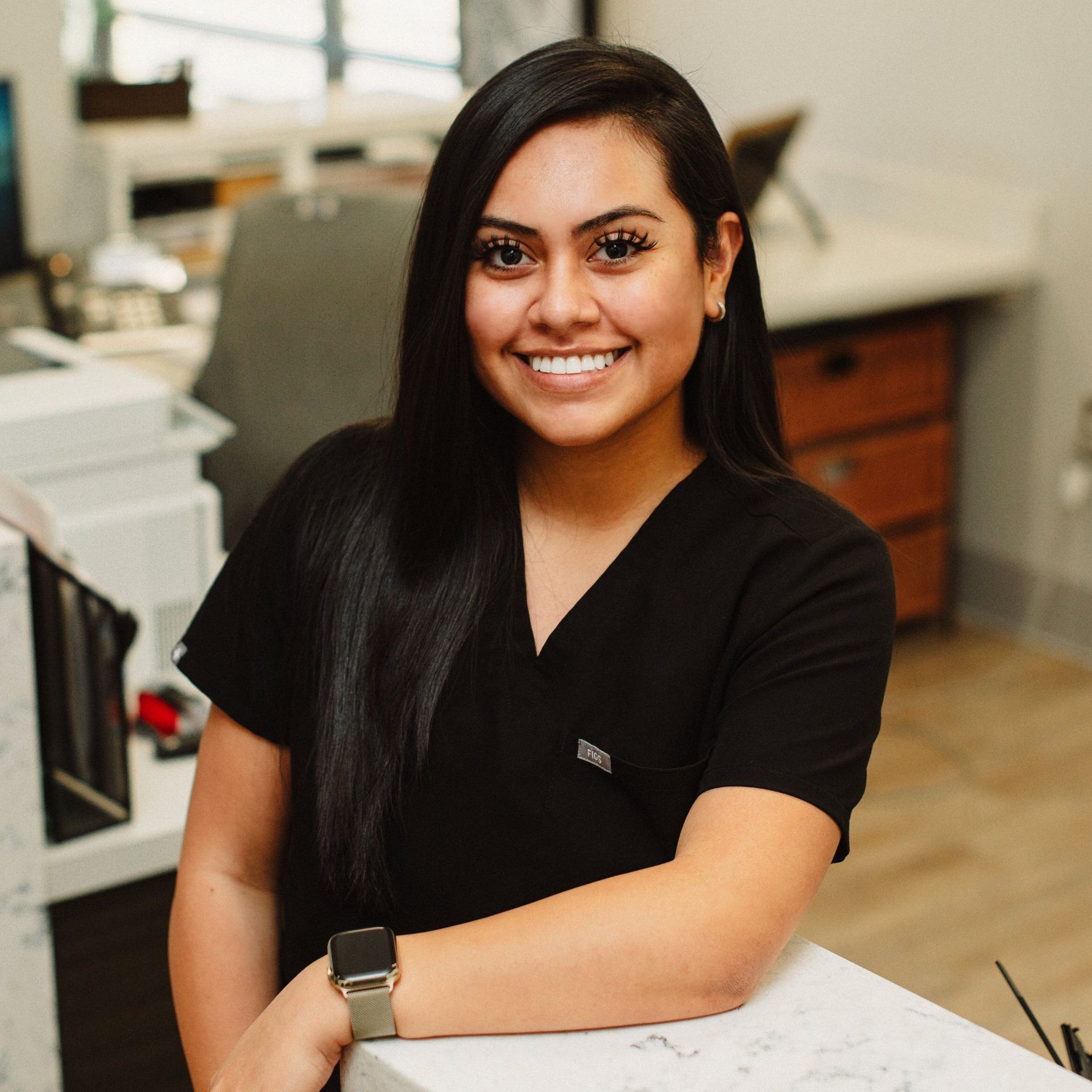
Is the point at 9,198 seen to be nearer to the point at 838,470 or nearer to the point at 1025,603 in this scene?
the point at 838,470

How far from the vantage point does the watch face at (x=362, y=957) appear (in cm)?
79

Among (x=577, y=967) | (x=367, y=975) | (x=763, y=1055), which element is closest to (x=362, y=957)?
(x=367, y=975)

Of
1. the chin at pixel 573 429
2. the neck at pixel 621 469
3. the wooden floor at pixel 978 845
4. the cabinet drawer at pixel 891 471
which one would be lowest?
the wooden floor at pixel 978 845

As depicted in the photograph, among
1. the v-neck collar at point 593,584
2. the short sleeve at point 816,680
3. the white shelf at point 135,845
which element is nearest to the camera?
the short sleeve at point 816,680

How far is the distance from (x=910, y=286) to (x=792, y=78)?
0.87m

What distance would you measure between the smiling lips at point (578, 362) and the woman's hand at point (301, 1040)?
0.40m

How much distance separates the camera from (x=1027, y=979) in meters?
2.04

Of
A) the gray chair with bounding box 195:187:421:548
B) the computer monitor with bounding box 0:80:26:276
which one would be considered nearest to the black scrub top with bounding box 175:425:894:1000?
the gray chair with bounding box 195:187:421:548

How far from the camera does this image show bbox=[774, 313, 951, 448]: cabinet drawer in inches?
114

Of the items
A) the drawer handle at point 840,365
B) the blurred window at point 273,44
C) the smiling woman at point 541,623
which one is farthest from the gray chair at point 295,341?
the blurred window at point 273,44

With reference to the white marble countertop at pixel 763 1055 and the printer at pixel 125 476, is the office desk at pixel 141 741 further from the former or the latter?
the printer at pixel 125 476

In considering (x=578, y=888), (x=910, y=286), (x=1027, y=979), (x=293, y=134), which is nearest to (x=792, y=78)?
(x=910, y=286)

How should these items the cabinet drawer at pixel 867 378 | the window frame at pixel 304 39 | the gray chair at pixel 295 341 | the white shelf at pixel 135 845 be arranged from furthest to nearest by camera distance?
1. the window frame at pixel 304 39
2. the cabinet drawer at pixel 867 378
3. the gray chair at pixel 295 341
4. the white shelf at pixel 135 845

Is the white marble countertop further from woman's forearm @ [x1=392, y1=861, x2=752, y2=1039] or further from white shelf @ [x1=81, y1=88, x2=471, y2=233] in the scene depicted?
white shelf @ [x1=81, y1=88, x2=471, y2=233]
